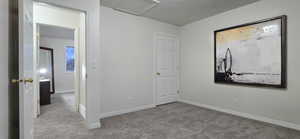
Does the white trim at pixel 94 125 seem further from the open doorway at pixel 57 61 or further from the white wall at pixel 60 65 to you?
the white wall at pixel 60 65

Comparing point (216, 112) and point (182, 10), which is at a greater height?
point (182, 10)

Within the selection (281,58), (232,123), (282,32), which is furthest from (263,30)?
(232,123)

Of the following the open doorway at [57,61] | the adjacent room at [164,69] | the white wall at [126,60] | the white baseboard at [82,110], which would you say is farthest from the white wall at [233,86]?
the open doorway at [57,61]

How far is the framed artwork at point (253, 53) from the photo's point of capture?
8.29ft

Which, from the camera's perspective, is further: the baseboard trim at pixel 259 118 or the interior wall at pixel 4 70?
the baseboard trim at pixel 259 118

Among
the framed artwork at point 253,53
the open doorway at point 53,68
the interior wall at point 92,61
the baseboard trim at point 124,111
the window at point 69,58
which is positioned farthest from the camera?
the window at point 69,58

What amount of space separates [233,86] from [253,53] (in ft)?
2.73

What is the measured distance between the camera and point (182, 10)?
326cm

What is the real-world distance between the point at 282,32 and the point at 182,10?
1.94 meters

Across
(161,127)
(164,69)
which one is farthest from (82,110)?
(164,69)

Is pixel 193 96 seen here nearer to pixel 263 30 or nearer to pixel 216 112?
pixel 216 112

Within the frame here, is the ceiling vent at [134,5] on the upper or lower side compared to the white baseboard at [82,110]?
upper

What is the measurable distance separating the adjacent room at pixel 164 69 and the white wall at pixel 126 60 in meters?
0.02

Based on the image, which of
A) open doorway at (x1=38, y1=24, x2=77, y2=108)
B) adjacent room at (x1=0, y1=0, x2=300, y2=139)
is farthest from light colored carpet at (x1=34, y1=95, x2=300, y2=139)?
open doorway at (x1=38, y1=24, x2=77, y2=108)
